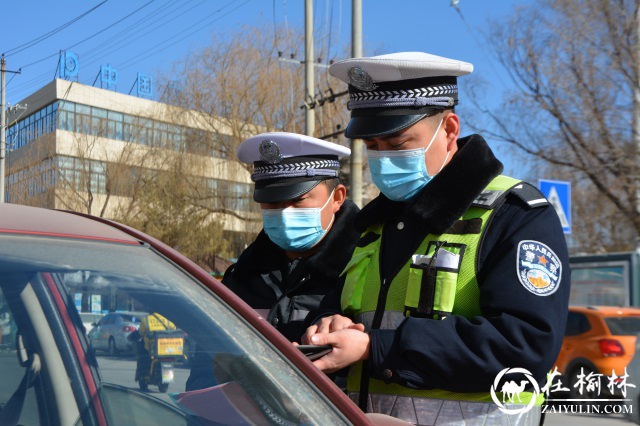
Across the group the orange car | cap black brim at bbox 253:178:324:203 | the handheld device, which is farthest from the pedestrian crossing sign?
the handheld device

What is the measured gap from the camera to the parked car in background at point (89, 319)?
1.62 meters

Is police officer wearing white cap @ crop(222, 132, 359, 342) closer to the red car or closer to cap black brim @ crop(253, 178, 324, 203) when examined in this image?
cap black brim @ crop(253, 178, 324, 203)

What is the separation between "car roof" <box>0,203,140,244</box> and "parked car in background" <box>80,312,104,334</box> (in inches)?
6.1

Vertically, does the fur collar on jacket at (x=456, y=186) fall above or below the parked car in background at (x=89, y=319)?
above

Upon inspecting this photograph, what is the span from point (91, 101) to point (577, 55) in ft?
87.1

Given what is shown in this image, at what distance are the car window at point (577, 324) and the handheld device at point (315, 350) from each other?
32.5 ft

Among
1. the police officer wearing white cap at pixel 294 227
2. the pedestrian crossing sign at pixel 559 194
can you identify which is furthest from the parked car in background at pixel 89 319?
the pedestrian crossing sign at pixel 559 194

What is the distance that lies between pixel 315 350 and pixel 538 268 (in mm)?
605

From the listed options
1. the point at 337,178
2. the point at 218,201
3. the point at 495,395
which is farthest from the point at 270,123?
the point at 495,395

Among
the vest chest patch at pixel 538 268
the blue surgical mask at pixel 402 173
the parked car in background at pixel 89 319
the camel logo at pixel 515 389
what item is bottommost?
the camel logo at pixel 515 389

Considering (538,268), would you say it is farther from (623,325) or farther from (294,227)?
(623,325)

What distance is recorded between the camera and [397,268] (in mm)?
2342

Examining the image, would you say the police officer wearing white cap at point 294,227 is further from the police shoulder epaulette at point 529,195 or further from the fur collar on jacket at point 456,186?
the police shoulder epaulette at point 529,195

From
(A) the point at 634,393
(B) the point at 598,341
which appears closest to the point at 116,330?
(A) the point at 634,393
